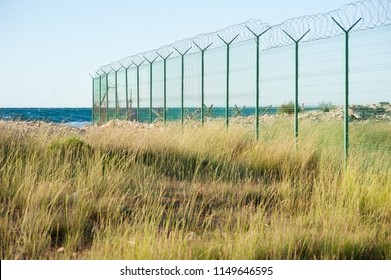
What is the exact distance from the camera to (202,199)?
6.27m

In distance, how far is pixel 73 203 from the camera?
554cm

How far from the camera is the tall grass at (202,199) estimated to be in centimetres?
443

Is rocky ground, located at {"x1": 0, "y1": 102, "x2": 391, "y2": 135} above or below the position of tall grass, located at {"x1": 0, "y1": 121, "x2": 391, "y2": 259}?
above

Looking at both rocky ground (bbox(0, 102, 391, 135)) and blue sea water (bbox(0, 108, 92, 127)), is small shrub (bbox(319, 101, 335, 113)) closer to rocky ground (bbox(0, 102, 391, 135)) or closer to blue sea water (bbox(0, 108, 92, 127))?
rocky ground (bbox(0, 102, 391, 135))

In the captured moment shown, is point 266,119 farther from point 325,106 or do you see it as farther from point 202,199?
point 202,199

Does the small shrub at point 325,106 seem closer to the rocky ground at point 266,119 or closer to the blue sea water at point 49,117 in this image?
the rocky ground at point 266,119

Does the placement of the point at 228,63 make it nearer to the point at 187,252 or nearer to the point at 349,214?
the point at 349,214

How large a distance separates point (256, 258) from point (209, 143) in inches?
201

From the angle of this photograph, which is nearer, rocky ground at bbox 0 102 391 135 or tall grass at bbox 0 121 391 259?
tall grass at bbox 0 121 391 259

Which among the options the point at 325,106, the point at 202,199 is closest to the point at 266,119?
the point at 325,106

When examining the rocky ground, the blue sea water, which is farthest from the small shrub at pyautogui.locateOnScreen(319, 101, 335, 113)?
the blue sea water

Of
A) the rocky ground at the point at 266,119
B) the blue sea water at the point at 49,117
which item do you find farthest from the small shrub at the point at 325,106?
the blue sea water at the point at 49,117

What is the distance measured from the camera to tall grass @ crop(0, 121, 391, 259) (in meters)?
4.43

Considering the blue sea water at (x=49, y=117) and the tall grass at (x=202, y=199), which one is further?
the blue sea water at (x=49, y=117)
